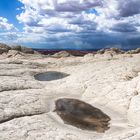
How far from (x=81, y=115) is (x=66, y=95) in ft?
27.0

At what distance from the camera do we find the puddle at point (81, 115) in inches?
1270

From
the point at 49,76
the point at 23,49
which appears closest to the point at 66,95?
the point at 49,76

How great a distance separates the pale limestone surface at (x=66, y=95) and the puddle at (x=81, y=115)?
690 millimetres

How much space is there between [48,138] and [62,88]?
18.7 m

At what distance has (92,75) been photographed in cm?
4888

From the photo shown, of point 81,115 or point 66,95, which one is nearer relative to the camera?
point 81,115

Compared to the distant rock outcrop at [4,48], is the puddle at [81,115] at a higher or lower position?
lower

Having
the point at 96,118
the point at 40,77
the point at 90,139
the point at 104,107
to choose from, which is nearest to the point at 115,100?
the point at 104,107

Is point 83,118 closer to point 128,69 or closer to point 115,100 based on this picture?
point 115,100

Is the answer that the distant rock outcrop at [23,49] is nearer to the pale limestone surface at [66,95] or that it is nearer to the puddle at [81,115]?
the pale limestone surface at [66,95]

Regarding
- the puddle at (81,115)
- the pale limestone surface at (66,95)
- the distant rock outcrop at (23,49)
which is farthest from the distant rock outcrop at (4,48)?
the puddle at (81,115)

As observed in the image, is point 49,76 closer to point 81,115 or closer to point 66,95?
point 66,95

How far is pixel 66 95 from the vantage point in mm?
43625

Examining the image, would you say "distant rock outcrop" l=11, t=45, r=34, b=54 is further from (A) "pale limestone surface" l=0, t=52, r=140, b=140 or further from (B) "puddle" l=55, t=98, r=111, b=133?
(B) "puddle" l=55, t=98, r=111, b=133
